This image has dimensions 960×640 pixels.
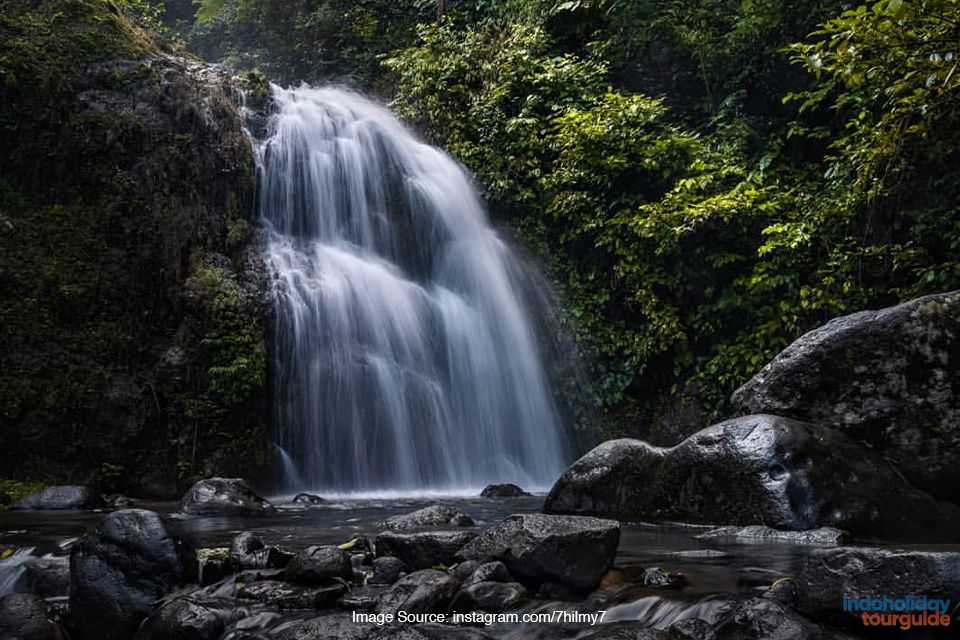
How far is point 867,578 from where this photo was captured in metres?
3.18

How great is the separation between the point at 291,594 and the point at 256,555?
89 centimetres

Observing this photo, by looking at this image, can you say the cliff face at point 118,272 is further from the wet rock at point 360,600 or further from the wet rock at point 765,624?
the wet rock at point 765,624

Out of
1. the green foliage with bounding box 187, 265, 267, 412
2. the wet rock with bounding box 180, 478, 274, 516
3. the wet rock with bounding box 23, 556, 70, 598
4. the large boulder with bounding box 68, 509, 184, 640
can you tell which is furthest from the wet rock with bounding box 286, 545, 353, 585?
the green foliage with bounding box 187, 265, 267, 412

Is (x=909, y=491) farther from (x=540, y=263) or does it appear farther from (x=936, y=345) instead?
(x=540, y=263)

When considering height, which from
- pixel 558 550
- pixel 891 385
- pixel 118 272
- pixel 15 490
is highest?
pixel 118 272

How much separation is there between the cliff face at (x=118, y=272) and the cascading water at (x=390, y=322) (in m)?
0.69

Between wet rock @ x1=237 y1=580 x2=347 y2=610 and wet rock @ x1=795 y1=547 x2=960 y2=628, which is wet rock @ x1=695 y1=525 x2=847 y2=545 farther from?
wet rock @ x1=237 y1=580 x2=347 y2=610

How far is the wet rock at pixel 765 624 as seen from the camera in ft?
10.1

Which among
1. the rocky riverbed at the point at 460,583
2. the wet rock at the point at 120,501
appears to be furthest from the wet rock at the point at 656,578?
the wet rock at the point at 120,501

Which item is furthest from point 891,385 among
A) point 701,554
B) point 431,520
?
point 431,520

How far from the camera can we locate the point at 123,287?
957 centimetres

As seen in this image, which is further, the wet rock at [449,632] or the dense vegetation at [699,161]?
the dense vegetation at [699,161]

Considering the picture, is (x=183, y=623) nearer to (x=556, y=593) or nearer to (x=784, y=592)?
(x=556, y=593)

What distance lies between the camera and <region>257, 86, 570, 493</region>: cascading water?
384 inches
